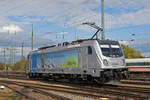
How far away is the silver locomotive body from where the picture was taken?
16.6 meters

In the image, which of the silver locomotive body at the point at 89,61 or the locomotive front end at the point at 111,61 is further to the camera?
the silver locomotive body at the point at 89,61

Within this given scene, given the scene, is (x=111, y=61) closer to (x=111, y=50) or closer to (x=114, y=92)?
(x=111, y=50)

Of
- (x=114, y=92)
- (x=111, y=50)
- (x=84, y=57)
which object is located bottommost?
(x=114, y=92)

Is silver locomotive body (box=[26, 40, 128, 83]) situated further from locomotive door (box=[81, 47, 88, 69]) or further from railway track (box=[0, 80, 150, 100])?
railway track (box=[0, 80, 150, 100])

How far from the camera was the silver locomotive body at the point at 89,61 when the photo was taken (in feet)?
54.4

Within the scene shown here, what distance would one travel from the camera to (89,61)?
17469 millimetres

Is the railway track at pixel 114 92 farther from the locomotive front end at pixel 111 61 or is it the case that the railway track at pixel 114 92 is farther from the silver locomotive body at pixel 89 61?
the silver locomotive body at pixel 89 61

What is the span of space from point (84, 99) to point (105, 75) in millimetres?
4846

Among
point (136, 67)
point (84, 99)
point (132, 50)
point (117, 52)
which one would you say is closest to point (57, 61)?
point (117, 52)

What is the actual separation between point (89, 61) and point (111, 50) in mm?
1839

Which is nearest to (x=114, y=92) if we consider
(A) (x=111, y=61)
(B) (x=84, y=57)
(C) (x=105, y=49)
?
(A) (x=111, y=61)

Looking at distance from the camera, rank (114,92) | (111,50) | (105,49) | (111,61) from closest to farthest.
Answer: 1. (114,92)
2. (111,61)
3. (105,49)
4. (111,50)

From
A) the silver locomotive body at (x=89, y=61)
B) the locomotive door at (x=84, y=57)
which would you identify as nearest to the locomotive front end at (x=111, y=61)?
the silver locomotive body at (x=89, y=61)

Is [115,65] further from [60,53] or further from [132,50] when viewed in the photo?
[132,50]
